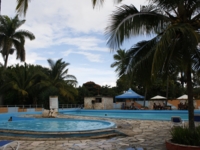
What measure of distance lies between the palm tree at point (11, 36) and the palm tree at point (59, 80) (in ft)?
12.6

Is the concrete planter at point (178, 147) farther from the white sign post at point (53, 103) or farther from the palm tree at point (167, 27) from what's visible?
the white sign post at point (53, 103)

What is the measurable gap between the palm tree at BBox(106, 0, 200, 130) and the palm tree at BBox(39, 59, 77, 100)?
20.8 meters

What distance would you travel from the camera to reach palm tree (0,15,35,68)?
26862mm

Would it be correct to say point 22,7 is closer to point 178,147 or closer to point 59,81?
point 178,147

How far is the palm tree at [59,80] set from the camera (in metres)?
27.0

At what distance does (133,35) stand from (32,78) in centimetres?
2133

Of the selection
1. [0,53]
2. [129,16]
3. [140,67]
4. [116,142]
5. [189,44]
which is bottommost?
[116,142]

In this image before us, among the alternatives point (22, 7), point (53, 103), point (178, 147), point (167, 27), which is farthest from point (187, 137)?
point (53, 103)

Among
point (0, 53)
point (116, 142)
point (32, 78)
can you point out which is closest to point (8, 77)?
point (32, 78)

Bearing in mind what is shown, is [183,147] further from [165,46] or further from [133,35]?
[133,35]

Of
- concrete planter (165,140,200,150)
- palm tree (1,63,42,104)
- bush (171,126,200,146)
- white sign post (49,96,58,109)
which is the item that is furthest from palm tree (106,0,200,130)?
palm tree (1,63,42,104)

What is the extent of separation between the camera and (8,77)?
25188mm

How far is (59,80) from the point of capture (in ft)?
94.5

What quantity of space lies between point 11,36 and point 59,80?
788 cm
